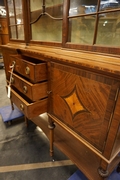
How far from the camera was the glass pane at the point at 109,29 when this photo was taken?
1.90 feet

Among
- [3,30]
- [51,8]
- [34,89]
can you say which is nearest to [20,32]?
[51,8]

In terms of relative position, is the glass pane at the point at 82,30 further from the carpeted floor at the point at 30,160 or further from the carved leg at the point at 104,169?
the carpeted floor at the point at 30,160

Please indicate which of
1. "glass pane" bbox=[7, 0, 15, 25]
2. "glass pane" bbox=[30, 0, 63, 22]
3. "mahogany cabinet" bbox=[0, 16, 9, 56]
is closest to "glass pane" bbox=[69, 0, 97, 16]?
"glass pane" bbox=[30, 0, 63, 22]

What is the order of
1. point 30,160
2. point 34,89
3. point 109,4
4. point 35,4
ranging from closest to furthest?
point 109,4, point 34,89, point 35,4, point 30,160

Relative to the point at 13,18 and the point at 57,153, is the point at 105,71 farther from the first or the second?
the point at 13,18

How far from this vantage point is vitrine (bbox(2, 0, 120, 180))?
1.74 feet

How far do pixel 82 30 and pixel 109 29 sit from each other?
166 millimetres

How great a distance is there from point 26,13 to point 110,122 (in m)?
1.03

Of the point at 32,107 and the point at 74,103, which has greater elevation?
the point at 74,103

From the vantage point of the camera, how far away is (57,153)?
1.20 meters

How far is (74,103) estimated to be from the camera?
0.68m

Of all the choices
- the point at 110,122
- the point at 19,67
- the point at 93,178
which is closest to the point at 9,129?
the point at 19,67

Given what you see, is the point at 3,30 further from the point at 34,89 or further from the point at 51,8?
the point at 34,89

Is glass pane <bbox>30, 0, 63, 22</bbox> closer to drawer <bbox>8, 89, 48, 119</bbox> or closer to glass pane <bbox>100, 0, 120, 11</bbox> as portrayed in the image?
glass pane <bbox>100, 0, 120, 11</bbox>
